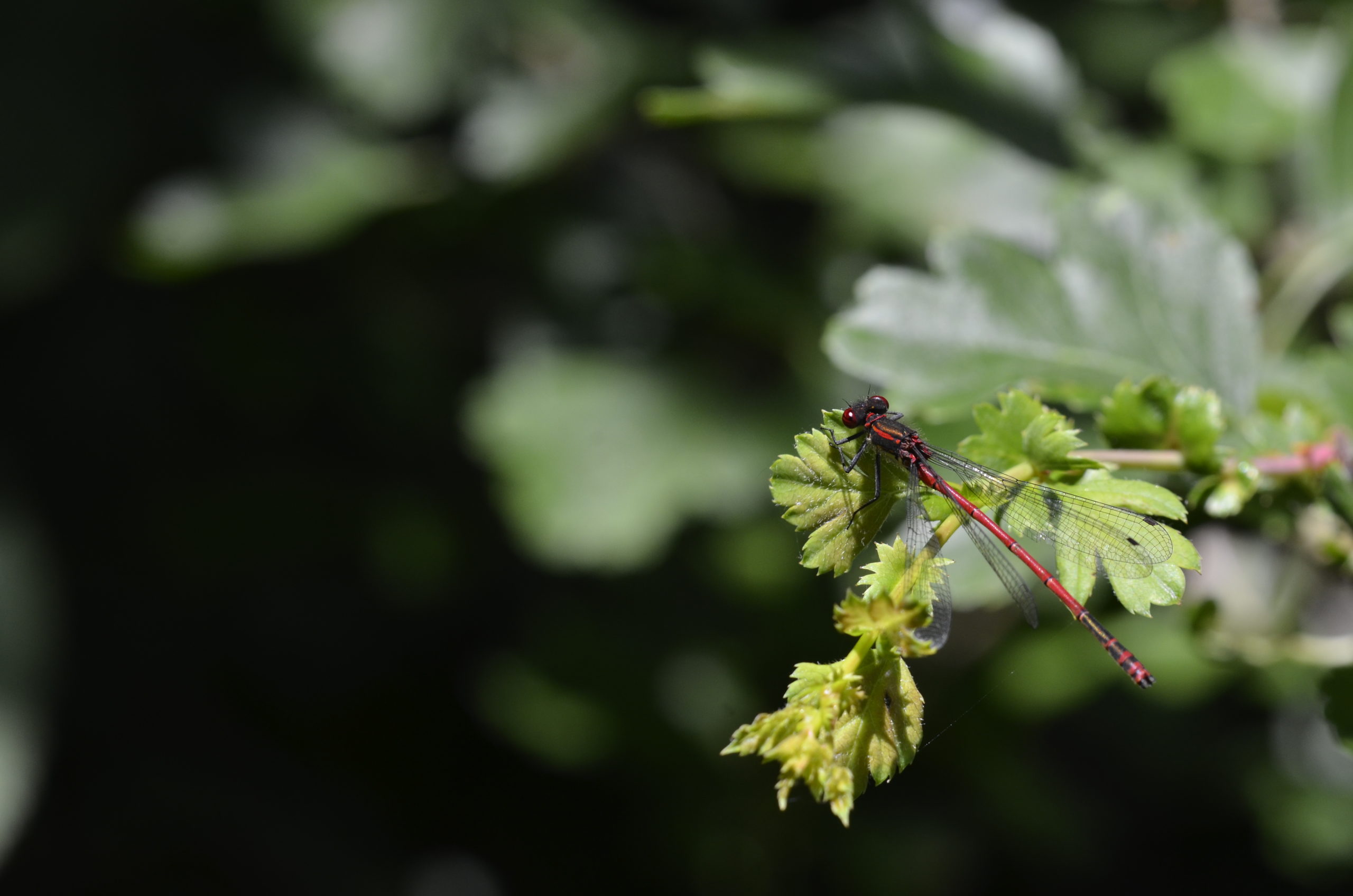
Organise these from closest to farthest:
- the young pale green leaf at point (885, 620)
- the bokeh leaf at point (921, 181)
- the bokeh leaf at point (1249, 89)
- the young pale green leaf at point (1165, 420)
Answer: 1. the young pale green leaf at point (885, 620)
2. the young pale green leaf at point (1165, 420)
3. the bokeh leaf at point (1249, 89)
4. the bokeh leaf at point (921, 181)

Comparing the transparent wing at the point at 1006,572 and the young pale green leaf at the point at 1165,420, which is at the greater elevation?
the young pale green leaf at the point at 1165,420

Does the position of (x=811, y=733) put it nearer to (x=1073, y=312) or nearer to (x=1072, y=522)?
(x=1072, y=522)

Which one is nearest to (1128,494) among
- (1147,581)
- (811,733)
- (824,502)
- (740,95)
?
(1147,581)

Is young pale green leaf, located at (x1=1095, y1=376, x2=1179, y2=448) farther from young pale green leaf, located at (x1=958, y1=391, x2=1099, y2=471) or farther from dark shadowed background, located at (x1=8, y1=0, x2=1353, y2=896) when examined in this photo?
dark shadowed background, located at (x1=8, y1=0, x2=1353, y2=896)

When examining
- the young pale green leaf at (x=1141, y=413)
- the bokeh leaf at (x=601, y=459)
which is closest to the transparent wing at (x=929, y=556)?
the young pale green leaf at (x=1141, y=413)

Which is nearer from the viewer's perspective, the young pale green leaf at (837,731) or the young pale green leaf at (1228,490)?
the young pale green leaf at (837,731)

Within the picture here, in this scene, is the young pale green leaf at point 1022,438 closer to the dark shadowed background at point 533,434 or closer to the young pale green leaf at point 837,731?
the young pale green leaf at point 837,731

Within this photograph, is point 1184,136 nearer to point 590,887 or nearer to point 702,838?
point 702,838
